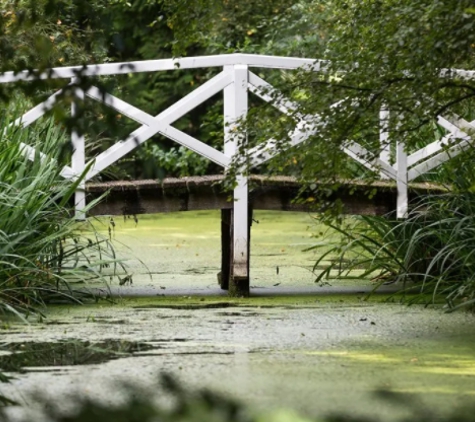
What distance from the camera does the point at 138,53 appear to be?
726 inches

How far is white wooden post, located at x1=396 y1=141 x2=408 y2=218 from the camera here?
27.3 feet

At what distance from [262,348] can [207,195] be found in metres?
2.58

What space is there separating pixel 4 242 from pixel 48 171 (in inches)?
25.5

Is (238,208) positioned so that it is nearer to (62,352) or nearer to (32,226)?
(32,226)

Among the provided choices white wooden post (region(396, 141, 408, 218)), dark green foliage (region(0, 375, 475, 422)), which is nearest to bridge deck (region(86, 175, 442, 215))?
white wooden post (region(396, 141, 408, 218))

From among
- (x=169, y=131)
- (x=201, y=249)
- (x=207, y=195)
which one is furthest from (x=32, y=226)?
(x=201, y=249)

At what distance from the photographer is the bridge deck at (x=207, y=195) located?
8.23m

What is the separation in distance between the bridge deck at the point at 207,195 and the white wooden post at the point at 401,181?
45 millimetres

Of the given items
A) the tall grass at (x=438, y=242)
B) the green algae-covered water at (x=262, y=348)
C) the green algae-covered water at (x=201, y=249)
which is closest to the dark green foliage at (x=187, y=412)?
the green algae-covered water at (x=262, y=348)

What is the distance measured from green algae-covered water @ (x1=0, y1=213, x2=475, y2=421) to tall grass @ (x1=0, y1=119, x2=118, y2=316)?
0.61 ft

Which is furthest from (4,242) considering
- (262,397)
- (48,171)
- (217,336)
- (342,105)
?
(262,397)

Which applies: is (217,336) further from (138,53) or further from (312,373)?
(138,53)

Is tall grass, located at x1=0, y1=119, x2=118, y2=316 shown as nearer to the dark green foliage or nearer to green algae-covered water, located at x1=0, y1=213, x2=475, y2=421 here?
green algae-covered water, located at x1=0, y1=213, x2=475, y2=421

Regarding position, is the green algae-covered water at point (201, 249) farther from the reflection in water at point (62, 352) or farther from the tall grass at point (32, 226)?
the reflection in water at point (62, 352)
